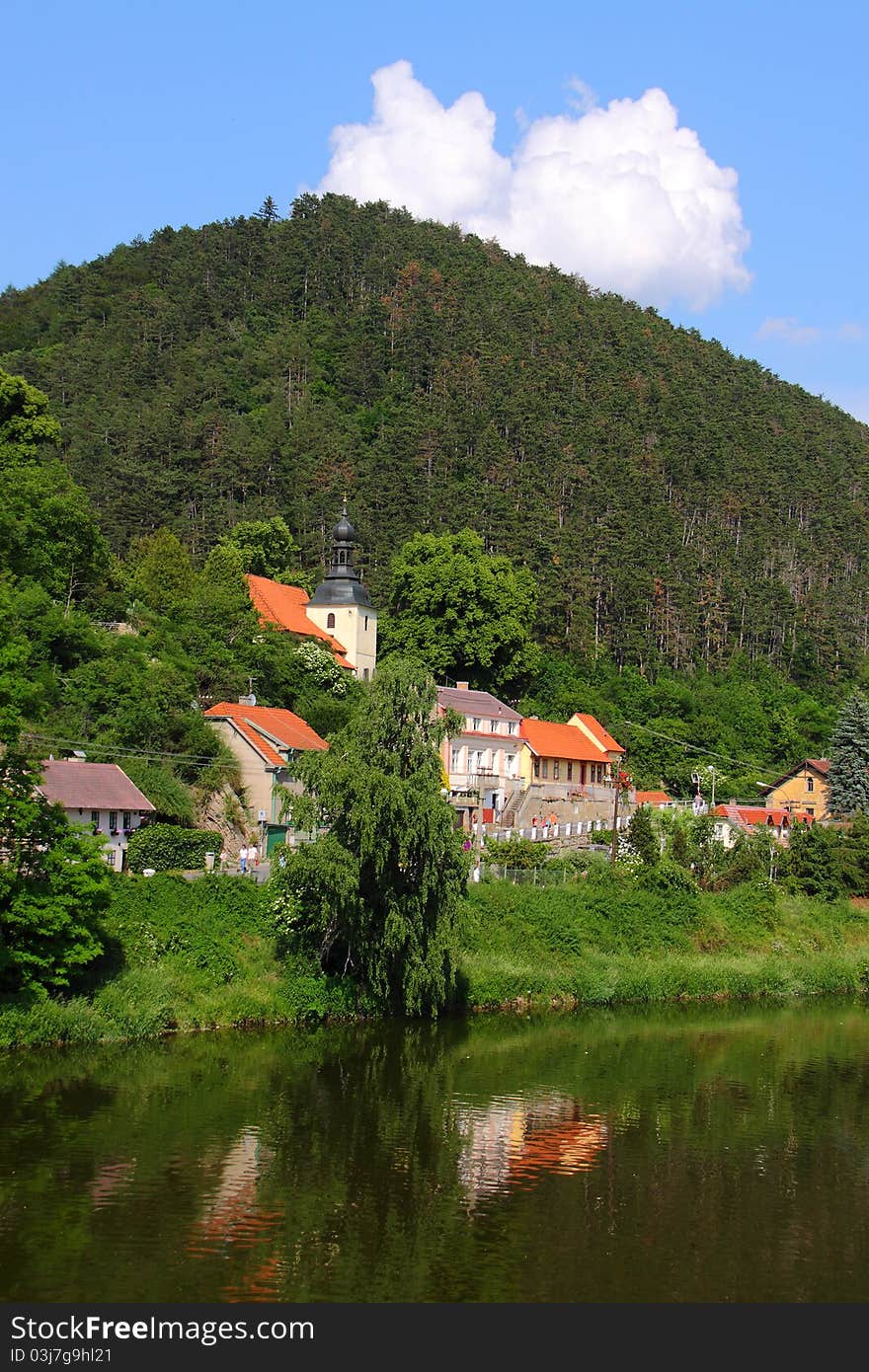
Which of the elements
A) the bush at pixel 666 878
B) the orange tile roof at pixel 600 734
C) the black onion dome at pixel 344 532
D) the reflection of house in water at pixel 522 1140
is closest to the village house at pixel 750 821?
the bush at pixel 666 878

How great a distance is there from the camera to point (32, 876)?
31547 mm

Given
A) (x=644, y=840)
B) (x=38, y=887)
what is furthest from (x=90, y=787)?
(x=644, y=840)

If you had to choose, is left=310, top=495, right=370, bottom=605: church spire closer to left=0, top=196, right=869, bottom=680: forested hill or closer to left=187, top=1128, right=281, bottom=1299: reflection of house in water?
left=0, top=196, right=869, bottom=680: forested hill

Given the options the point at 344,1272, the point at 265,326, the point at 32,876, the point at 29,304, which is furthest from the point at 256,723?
the point at 29,304

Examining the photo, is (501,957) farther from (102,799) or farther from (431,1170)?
(431,1170)

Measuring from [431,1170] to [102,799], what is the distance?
19.8 m

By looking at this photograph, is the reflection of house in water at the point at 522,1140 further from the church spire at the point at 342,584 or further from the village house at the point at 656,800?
the church spire at the point at 342,584

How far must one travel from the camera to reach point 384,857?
35.1 metres

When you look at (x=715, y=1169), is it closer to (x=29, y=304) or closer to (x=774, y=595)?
(x=774, y=595)

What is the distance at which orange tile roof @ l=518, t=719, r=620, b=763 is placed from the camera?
67125mm

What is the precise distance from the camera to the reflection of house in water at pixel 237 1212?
20.5m

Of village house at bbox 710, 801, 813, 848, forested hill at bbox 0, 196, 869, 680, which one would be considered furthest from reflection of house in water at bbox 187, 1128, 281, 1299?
forested hill at bbox 0, 196, 869, 680

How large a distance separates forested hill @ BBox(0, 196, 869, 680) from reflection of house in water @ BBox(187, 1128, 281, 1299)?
212 ft

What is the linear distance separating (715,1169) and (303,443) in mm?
89934
